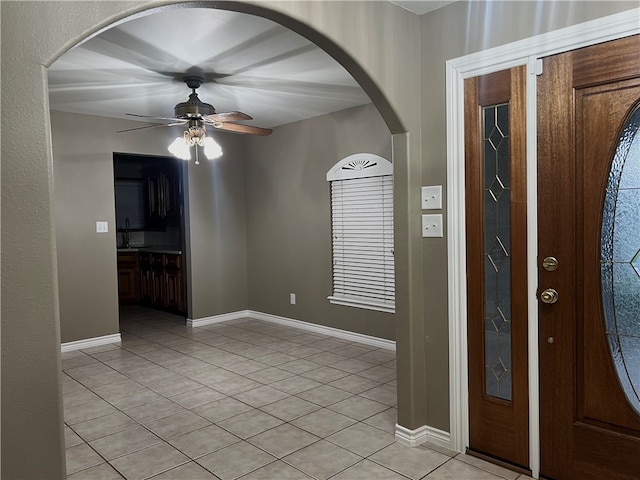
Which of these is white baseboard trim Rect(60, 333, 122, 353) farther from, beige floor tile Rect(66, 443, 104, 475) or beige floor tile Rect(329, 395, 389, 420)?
beige floor tile Rect(329, 395, 389, 420)

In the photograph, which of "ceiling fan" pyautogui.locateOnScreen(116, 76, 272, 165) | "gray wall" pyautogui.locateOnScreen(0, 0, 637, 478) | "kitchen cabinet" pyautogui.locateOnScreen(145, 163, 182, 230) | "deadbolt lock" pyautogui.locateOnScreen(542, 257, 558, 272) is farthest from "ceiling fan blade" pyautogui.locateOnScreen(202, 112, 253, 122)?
"kitchen cabinet" pyautogui.locateOnScreen(145, 163, 182, 230)

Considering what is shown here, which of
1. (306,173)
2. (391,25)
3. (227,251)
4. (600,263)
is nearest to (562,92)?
(600,263)

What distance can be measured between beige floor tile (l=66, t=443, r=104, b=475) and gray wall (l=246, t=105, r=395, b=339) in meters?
2.82

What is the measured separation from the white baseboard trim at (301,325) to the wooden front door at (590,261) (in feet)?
8.17

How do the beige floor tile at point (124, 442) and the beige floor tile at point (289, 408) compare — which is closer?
the beige floor tile at point (124, 442)

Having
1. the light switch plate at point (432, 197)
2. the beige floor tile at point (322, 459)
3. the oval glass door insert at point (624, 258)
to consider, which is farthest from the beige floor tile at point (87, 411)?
the oval glass door insert at point (624, 258)

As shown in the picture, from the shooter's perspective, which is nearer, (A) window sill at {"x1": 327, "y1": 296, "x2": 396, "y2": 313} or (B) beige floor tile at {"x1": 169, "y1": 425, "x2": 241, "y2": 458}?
(B) beige floor tile at {"x1": 169, "y1": 425, "x2": 241, "y2": 458}

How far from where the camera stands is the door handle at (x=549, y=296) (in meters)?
2.19

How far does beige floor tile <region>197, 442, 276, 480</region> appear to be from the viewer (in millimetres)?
2445

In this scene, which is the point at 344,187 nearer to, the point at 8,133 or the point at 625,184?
the point at 625,184

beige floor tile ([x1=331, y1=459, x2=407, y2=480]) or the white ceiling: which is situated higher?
the white ceiling

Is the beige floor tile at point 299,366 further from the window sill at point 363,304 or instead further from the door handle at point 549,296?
the door handle at point 549,296

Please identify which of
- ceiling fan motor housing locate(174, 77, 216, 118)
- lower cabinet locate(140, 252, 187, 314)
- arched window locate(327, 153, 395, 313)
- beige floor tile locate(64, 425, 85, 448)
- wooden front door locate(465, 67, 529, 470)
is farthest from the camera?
lower cabinet locate(140, 252, 187, 314)

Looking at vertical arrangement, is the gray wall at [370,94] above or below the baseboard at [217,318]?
above
